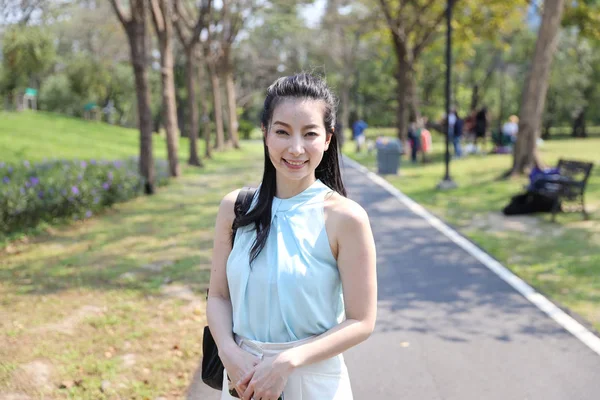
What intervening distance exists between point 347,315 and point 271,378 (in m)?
0.32

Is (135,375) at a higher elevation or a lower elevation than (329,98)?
lower

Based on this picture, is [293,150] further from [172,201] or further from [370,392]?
[172,201]

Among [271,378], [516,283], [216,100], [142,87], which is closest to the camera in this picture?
[271,378]

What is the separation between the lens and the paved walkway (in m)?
4.59

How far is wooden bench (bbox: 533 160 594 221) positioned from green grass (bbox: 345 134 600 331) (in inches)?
9.7

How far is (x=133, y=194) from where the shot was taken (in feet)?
47.0

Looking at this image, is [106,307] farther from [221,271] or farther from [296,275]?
[296,275]

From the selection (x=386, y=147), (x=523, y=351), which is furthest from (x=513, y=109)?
(x=523, y=351)

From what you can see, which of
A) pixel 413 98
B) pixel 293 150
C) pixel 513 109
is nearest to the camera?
pixel 293 150

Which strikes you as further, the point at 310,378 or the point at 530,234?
the point at 530,234

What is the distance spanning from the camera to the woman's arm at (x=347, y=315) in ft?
6.77

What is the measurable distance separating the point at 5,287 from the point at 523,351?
5227mm

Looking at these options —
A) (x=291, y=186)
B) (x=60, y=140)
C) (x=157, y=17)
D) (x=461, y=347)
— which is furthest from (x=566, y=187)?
(x=60, y=140)

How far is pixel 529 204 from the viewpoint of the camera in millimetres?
12328
